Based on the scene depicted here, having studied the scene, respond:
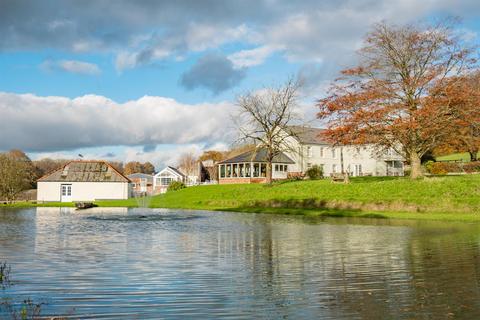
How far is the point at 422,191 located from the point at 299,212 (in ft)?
32.1

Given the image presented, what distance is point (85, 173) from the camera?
76500 millimetres

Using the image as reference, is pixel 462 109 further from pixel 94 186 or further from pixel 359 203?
pixel 94 186

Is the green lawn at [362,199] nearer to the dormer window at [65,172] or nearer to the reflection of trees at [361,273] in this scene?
the reflection of trees at [361,273]

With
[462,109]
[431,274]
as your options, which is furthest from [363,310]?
[462,109]

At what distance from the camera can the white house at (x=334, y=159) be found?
80250 mm

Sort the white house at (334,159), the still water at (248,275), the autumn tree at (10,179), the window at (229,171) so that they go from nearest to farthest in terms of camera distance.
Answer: the still water at (248,275), the autumn tree at (10,179), the window at (229,171), the white house at (334,159)

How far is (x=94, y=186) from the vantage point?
75500 millimetres

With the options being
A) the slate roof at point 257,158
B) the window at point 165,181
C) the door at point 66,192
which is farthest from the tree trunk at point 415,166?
the window at point 165,181

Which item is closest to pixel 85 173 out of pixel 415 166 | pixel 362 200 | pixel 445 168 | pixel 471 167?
pixel 362 200

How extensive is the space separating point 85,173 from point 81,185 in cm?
213

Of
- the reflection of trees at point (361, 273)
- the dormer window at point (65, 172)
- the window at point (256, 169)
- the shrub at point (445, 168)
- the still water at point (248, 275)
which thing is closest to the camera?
the still water at point (248, 275)

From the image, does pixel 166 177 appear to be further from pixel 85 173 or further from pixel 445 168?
pixel 445 168

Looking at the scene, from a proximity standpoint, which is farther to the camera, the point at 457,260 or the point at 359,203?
the point at 359,203

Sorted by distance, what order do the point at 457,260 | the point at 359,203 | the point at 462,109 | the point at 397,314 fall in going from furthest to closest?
the point at 462,109 < the point at 359,203 < the point at 457,260 < the point at 397,314
